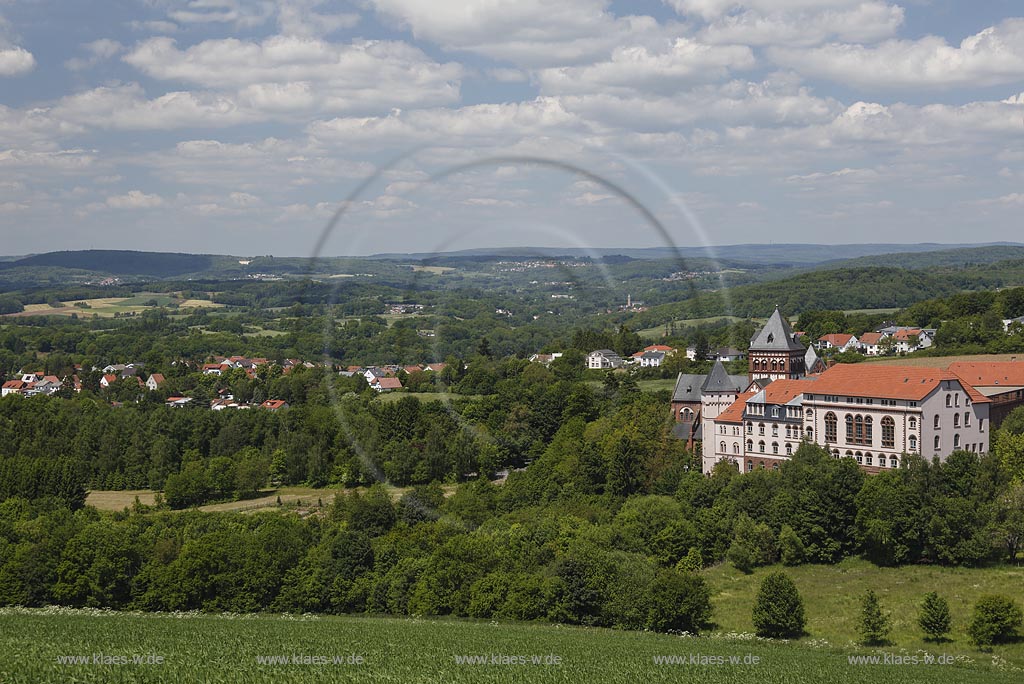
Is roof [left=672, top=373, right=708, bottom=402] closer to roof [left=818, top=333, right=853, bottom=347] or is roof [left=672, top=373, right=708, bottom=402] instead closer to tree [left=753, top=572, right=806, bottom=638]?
tree [left=753, top=572, right=806, bottom=638]

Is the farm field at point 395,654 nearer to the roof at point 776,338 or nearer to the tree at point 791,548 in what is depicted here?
the tree at point 791,548

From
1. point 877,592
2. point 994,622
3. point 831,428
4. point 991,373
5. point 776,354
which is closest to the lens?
point 994,622

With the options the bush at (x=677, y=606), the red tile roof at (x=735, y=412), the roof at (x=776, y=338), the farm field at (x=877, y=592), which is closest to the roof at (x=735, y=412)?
the red tile roof at (x=735, y=412)

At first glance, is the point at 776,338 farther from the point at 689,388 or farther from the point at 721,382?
the point at 689,388

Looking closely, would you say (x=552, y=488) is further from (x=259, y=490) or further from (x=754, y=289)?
(x=754, y=289)

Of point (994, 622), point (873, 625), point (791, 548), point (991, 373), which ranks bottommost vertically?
point (791, 548)

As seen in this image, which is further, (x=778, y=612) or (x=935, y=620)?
(x=778, y=612)

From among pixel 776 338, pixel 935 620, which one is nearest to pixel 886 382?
pixel 776 338
